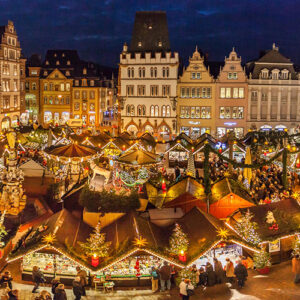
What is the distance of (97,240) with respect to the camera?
44.3ft

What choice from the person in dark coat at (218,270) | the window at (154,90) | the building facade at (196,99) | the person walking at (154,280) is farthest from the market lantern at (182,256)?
the window at (154,90)

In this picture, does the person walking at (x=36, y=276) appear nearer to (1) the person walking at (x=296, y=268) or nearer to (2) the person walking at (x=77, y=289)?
(2) the person walking at (x=77, y=289)

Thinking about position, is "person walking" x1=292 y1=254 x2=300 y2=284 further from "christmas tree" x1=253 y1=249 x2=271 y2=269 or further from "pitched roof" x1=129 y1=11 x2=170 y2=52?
"pitched roof" x1=129 y1=11 x2=170 y2=52

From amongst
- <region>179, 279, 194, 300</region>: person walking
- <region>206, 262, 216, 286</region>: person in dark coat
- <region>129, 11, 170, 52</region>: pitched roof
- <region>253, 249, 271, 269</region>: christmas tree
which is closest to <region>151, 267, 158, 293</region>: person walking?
<region>179, 279, 194, 300</region>: person walking

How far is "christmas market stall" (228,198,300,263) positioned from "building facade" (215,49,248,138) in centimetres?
3301

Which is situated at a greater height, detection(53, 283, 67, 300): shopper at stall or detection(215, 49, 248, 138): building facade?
detection(215, 49, 248, 138): building facade

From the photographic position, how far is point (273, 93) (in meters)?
49.5

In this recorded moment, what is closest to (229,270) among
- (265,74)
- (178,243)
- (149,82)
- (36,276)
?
(178,243)

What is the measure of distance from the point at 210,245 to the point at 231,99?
123 ft

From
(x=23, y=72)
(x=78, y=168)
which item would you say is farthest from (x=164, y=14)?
(x=78, y=168)

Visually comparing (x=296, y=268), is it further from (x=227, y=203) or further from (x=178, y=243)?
(x=227, y=203)

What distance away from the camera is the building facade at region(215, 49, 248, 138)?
48906 mm

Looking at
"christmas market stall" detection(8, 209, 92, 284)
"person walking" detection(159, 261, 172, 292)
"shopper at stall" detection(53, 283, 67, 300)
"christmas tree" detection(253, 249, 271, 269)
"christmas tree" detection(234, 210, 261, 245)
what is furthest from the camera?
"christmas tree" detection(234, 210, 261, 245)

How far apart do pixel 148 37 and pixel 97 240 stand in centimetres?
4070
